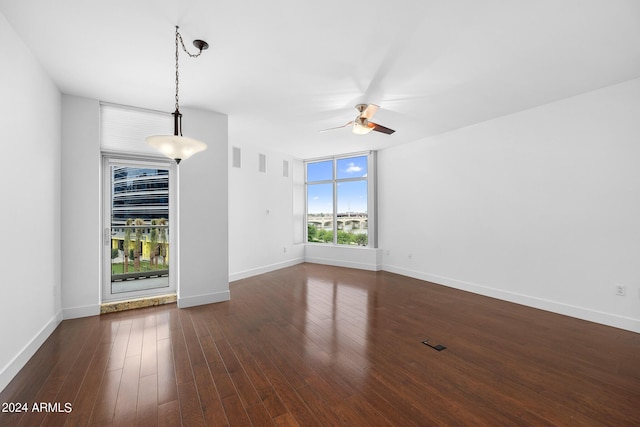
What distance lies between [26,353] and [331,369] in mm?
2885

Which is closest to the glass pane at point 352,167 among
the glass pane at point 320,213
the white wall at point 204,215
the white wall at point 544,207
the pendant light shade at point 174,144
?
the glass pane at point 320,213

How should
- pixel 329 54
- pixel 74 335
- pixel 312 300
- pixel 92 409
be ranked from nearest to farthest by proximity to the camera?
pixel 92 409 < pixel 329 54 < pixel 74 335 < pixel 312 300

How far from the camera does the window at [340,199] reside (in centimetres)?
698

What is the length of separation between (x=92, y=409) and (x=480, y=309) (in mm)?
4522

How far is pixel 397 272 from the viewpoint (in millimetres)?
6336

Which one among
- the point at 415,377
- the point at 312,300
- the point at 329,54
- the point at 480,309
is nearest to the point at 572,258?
the point at 480,309

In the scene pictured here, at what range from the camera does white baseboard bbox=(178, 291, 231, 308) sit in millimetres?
3977

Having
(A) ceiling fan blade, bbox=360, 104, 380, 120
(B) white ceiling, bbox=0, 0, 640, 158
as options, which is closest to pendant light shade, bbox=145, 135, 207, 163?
(B) white ceiling, bbox=0, 0, 640, 158

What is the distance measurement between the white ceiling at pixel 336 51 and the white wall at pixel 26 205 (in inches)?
11.8

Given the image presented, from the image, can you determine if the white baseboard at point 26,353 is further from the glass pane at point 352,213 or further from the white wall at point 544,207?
the white wall at point 544,207

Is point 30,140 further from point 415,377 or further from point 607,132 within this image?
point 607,132

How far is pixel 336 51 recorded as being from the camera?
263cm

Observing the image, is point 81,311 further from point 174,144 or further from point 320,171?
point 320,171

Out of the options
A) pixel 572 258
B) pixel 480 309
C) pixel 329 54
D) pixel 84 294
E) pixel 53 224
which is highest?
pixel 329 54
